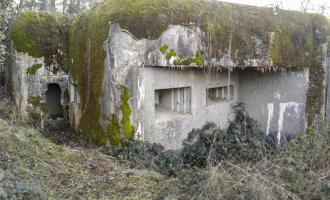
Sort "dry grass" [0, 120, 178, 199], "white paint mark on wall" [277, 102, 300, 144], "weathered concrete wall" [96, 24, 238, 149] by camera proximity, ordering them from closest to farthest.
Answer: "dry grass" [0, 120, 178, 199], "weathered concrete wall" [96, 24, 238, 149], "white paint mark on wall" [277, 102, 300, 144]

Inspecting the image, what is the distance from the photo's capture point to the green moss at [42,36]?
20.8ft

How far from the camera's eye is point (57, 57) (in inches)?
258

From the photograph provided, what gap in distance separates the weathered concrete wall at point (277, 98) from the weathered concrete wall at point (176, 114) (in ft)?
2.31

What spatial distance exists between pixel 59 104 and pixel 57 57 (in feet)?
3.13

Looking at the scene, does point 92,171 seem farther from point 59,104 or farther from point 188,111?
point 59,104

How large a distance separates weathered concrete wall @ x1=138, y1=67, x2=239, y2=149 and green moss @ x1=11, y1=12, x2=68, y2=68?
7.45ft

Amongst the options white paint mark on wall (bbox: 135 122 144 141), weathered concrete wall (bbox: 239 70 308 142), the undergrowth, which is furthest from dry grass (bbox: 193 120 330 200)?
weathered concrete wall (bbox: 239 70 308 142)

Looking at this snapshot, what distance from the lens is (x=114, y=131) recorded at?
513cm

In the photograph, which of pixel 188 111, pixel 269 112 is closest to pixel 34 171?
pixel 188 111

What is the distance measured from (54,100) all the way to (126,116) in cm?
246

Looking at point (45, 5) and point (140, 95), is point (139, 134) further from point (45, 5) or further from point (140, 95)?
point (45, 5)

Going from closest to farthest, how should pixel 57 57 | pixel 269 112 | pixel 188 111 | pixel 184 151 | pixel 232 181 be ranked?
pixel 232 181
pixel 184 151
pixel 188 111
pixel 57 57
pixel 269 112

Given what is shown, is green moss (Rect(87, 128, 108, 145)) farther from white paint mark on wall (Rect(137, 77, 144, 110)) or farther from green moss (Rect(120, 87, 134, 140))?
white paint mark on wall (Rect(137, 77, 144, 110))

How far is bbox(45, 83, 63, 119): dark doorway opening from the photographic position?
6.80 m
